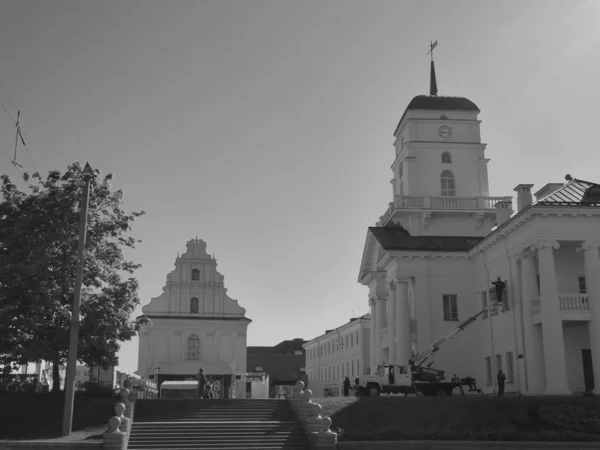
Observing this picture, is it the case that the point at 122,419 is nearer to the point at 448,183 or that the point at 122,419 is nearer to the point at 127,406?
the point at 127,406

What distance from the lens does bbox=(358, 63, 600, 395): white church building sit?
37.5 m

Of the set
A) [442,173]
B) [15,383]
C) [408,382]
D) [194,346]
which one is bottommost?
[15,383]

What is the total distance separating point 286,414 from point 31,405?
35.7ft

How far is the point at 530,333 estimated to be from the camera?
1523 inches

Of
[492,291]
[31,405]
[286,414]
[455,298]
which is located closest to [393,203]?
[455,298]

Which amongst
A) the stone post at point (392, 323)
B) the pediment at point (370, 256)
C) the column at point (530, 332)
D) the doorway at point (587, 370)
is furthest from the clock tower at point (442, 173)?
the doorway at point (587, 370)

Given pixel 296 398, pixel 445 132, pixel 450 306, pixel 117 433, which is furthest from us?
pixel 445 132

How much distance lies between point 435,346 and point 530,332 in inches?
268

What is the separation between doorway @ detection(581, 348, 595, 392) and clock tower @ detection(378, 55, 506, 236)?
14.5 metres

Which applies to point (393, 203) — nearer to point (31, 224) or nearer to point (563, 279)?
point (563, 279)

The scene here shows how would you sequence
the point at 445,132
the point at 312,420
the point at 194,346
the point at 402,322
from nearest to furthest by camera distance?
the point at 312,420 → the point at 402,322 → the point at 445,132 → the point at 194,346

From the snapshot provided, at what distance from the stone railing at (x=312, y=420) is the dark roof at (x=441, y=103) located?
2879 centimetres

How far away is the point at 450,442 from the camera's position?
24.8m

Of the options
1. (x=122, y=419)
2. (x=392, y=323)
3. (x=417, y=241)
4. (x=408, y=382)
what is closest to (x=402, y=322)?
(x=392, y=323)
